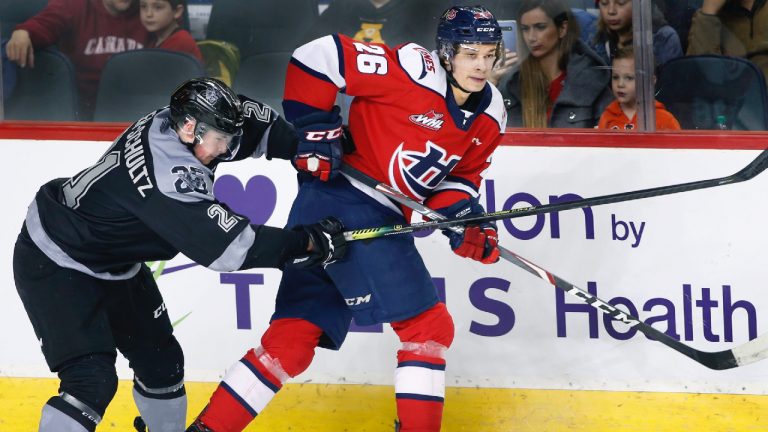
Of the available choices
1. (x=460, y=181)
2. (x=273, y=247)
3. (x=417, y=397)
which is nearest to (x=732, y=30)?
A: (x=460, y=181)

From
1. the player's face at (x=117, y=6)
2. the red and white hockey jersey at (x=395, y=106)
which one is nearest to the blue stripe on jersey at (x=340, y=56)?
the red and white hockey jersey at (x=395, y=106)

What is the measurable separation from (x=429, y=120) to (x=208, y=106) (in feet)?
1.96

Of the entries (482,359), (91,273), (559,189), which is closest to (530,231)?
(559,189)

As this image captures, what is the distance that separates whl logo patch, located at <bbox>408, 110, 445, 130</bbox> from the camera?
10.6ft

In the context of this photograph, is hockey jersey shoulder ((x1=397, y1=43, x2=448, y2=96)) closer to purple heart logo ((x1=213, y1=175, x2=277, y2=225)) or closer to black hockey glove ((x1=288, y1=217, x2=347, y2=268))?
black hockey glove ((x1=288, y1=217, x2=347, y2=268))

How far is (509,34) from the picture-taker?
12.9ft

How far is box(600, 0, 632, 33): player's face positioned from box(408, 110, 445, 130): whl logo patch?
0.93 m

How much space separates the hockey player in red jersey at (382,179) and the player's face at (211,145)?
0.24m

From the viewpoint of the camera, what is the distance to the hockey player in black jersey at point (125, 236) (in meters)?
3.01

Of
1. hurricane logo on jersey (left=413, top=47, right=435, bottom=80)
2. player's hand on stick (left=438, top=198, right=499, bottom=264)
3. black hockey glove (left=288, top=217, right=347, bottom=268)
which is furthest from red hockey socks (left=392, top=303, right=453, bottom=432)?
hurricane logo on jersey (left=413, top=47, right=435, bottom=80)

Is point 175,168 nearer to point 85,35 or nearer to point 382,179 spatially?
point 382,179

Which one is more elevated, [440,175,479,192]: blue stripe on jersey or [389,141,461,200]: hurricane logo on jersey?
[389,141,461,200]: hurricane logo on jersey

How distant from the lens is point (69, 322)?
10.3 feet

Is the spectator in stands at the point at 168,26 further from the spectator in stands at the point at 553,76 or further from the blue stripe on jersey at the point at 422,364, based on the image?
the blue stripe on jersey at the point at 422,364
